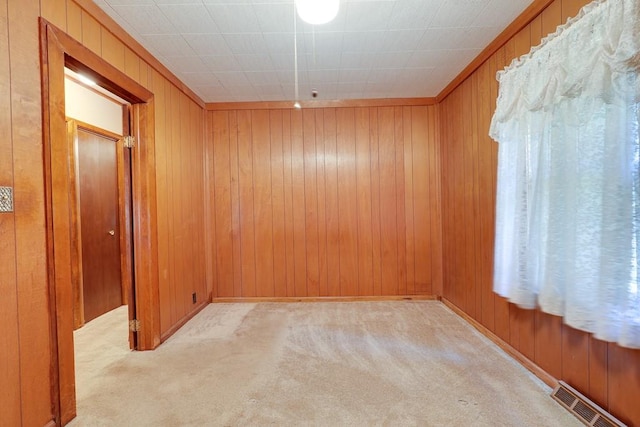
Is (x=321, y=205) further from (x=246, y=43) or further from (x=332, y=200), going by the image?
(x=246, y=43)

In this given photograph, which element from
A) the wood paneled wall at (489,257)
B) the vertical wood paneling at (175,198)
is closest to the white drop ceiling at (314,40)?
the wood paneled wall at (489,257)

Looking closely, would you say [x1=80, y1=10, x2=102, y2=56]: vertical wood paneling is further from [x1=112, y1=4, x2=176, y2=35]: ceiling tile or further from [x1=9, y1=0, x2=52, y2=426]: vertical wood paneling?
[x1=9, y1=0, x2=52, y2=426]: vertical wood paneling

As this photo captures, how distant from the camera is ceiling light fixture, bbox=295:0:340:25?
1540 millimetres

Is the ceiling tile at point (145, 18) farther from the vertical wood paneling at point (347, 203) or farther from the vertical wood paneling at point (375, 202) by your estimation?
the vertical wood paneling at point (375, 202)

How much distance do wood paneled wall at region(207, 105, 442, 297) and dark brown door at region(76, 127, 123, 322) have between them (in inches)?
44.1

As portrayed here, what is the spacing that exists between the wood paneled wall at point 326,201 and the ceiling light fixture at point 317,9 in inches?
86.6

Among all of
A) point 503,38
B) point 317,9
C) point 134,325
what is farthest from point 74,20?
point 503,38

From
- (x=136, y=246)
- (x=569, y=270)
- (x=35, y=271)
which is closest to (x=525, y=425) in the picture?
(x=569, y=270)

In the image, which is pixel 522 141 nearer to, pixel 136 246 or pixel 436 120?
pixel 436 120

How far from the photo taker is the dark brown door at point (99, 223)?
3.25m

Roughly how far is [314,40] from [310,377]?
7.97 feet

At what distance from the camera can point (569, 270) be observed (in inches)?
63.4

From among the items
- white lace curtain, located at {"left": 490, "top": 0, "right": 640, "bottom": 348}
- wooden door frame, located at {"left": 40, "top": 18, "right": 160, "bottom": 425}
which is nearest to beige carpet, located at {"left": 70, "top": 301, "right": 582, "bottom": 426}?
wooden door frame, located at {"left": 40, "top": 18, "right": 160, "bottom": 425}

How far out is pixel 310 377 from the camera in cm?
210
